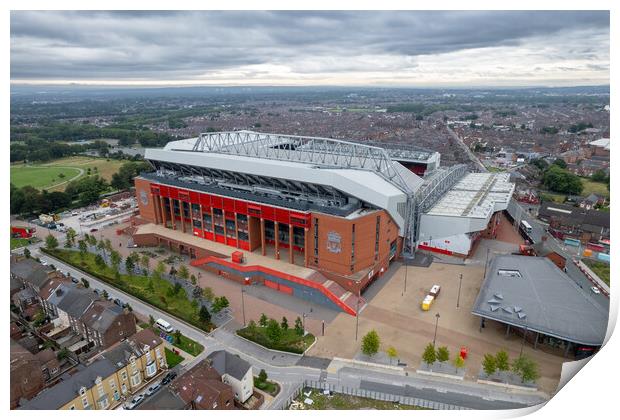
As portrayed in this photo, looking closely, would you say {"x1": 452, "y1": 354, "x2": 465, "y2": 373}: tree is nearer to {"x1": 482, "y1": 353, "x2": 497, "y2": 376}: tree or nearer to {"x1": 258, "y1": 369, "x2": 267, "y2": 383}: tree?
{"x1": 482, "y1": 353, "x2": 497, "y2": 376}: tree

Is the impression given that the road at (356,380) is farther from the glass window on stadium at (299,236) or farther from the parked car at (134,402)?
the glass window on stadium at (299,236)

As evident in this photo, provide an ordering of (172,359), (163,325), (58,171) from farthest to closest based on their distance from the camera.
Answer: (58,171)
(163,325)
(172,359)

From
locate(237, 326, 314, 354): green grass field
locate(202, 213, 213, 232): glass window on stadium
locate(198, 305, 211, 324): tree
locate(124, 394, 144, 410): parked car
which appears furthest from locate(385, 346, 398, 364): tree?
locate(202, 213, 213, 232): glass window on stadium

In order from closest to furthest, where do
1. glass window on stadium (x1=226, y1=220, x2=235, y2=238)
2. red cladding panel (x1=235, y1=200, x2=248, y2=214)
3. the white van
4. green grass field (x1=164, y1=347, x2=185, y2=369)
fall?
green grass field (x1=164, y1=347, x2=185, y2=369), the white van, red cladding panel (x1=235, y1=200, x2=248, y2=214), glass window on stadium (x1=226, y1=220, x2=235, y2=238)

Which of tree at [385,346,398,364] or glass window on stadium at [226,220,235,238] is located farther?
glass window on stadium at [226,220,235,238]

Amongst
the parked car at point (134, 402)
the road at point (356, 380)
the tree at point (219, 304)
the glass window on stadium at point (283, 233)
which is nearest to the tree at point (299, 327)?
the road at point (356, 380)

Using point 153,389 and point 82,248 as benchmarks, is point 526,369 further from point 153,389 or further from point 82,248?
point 82,248

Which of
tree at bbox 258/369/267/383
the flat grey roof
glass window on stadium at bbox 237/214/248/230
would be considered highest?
glass window on stadium at bbox 237/214/248/230

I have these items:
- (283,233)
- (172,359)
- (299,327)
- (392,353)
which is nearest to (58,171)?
(283,233)
